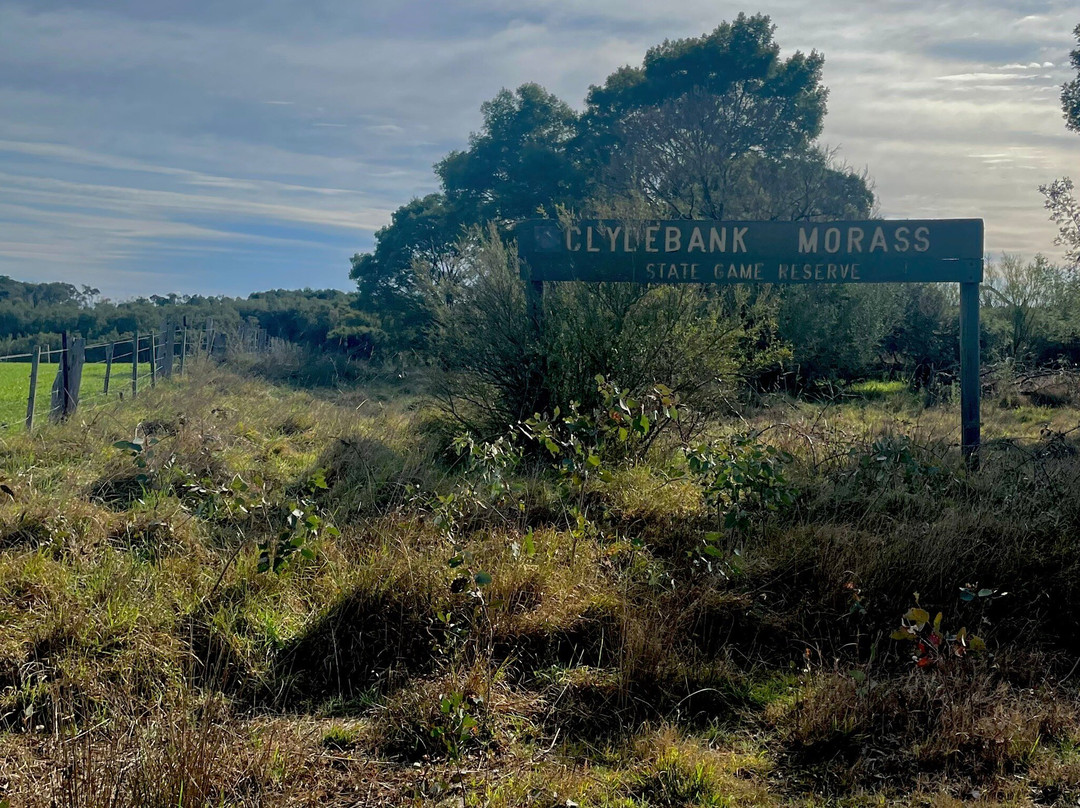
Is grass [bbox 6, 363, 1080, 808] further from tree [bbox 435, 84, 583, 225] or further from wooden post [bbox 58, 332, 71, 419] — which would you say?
tree [bbox 435, 84, 583, 225]

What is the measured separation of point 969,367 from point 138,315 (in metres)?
45.0

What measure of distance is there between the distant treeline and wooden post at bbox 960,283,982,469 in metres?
25.7

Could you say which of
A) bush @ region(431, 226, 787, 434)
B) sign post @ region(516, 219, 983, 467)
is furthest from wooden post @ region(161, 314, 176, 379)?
sign post @ region(516, 219, 983, 467)

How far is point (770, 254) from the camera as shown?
9195 millimetres

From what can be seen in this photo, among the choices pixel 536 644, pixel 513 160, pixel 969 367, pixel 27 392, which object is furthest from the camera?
pixel 513 160

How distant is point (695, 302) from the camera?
905 centimetres

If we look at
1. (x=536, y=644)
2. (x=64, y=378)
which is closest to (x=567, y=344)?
(x=536, y=644)

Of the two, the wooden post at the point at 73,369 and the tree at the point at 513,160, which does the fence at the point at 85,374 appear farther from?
the tree at the point at 513,160

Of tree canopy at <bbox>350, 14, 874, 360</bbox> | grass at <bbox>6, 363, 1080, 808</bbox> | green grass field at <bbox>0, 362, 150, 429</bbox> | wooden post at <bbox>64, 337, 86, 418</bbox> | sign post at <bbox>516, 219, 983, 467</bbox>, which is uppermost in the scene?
tree canopy at <bbox>350, 14, 874, 360</bbox>

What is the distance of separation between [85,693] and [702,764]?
9.25ft

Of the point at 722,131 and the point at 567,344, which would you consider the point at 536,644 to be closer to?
the point at 567,344

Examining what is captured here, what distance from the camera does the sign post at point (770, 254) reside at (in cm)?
891

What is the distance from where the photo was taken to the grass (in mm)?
3385

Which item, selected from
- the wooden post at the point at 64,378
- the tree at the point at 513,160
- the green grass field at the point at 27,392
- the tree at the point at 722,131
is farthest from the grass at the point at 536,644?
the tree at the point at 513,160
